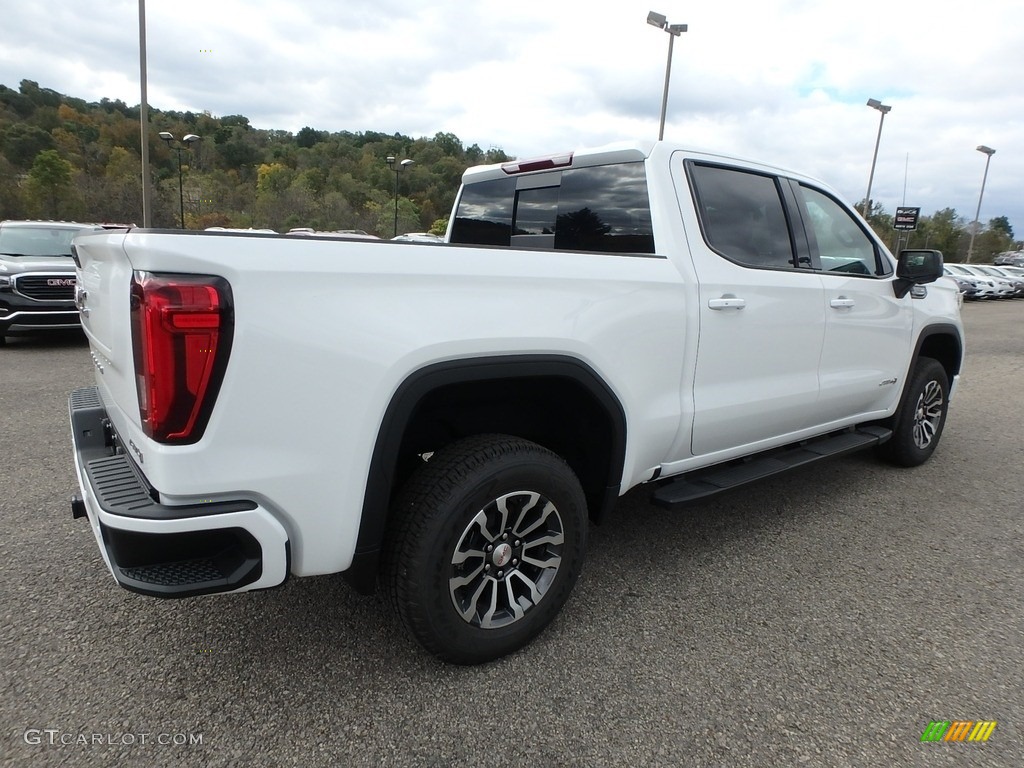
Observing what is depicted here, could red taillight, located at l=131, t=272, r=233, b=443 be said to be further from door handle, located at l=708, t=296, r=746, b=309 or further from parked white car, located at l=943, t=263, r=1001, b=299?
parked white car, located at l=943, t=263, r=1001, b=299

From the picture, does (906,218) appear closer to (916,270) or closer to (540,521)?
(916,270)

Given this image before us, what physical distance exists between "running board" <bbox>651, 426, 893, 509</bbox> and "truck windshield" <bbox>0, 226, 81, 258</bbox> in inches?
372

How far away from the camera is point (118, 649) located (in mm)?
2355

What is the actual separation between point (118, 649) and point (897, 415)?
14.9 ft

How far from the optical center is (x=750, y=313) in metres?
2.98

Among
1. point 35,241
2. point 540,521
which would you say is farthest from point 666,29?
point 540,521

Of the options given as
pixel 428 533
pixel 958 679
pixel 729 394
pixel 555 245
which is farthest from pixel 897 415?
pixel 428 533

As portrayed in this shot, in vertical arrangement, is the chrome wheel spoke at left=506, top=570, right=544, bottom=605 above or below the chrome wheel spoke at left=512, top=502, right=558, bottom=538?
below

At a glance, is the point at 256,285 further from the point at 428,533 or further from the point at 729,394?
the point at 729,394

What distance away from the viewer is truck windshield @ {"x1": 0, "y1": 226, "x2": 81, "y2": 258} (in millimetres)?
9195

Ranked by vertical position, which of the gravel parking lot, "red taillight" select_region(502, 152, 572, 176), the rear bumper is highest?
"red taillight" select_region(502, 152, 572, 176)

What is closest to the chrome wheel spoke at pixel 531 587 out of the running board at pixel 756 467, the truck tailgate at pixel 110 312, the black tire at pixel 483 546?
the black tire at pixel 483 546

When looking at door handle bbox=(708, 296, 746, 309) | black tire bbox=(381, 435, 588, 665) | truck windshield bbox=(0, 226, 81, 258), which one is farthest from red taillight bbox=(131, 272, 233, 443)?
truck windshield bbox=(0, 226, 81, 258)

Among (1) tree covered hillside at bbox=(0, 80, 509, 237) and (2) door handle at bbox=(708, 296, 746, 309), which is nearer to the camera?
(2) door handle at bbox=(708, 296, 746, 309)
